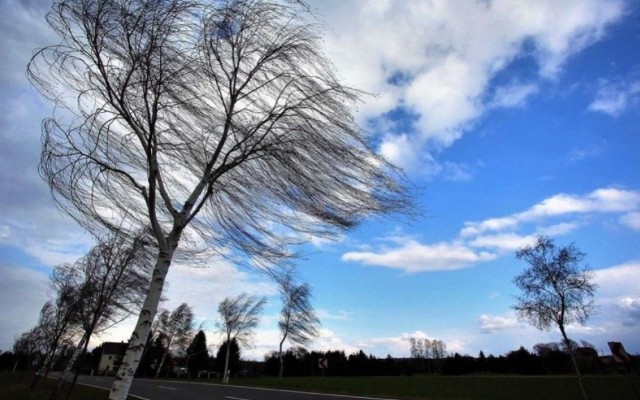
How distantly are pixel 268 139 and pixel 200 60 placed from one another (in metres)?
1.42

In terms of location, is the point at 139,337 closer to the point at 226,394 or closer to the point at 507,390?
the point at 226,394

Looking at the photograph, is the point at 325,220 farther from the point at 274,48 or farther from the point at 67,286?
the point at 67,286

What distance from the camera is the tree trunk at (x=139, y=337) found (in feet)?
13.5

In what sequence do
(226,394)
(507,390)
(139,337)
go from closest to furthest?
(139,337) < (507,390) < (226,394)

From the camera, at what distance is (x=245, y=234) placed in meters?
5.51

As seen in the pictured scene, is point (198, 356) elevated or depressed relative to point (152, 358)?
elevated

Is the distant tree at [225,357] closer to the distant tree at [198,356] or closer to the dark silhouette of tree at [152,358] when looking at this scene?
the distant tree at [198,356]

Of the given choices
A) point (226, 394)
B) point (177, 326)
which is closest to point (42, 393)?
point (226, 394)

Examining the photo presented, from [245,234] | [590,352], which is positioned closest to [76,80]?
[245,234]

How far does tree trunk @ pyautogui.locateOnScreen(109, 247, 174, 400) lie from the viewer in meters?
4.11

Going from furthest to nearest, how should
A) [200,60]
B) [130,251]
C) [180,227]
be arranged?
[130,251], [200,60], [180,227]

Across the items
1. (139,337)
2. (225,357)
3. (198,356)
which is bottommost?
(139,337)

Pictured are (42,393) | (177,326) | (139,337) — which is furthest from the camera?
(177,326)

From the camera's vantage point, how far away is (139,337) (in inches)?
169
